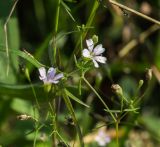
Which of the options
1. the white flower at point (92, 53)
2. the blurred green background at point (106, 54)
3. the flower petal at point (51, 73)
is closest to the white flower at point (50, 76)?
the flower petal at point (51, 73)

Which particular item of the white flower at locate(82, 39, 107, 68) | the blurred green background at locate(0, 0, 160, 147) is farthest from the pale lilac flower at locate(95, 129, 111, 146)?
the white flower at locate(82, 39, 107, 68)

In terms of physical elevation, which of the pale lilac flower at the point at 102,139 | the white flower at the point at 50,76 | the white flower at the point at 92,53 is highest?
the white flower at the point at 92,53

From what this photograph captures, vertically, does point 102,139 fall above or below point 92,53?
below

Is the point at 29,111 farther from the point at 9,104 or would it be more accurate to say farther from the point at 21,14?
the point at 21,14

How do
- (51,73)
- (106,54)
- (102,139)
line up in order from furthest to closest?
(106,54)
(102,139)
(51,73)

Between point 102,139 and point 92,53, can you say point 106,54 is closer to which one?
point 102,139

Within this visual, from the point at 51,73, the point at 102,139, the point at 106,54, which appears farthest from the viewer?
the point at 106,54

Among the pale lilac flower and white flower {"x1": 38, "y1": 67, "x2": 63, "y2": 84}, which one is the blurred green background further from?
white flower {"x1": 38, "y1": 67, "x2": 63, "y2": 84}

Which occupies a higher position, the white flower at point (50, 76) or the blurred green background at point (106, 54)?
the white flower at point (50, 76)

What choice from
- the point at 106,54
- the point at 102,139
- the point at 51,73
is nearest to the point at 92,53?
the point at 51,73

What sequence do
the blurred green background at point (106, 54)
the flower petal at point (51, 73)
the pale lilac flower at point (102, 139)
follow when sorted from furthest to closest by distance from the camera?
the blurred green background at point (106, 54), the pale lilac flower at point (102, 139), the flower petal at point (51, 73)

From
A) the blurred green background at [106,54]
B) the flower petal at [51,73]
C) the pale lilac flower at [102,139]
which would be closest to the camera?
the flower petal at [51,73]

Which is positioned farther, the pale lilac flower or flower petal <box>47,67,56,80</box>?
the pale lilac flower

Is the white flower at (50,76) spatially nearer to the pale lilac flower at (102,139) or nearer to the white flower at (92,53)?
the white flower at (92,53)
